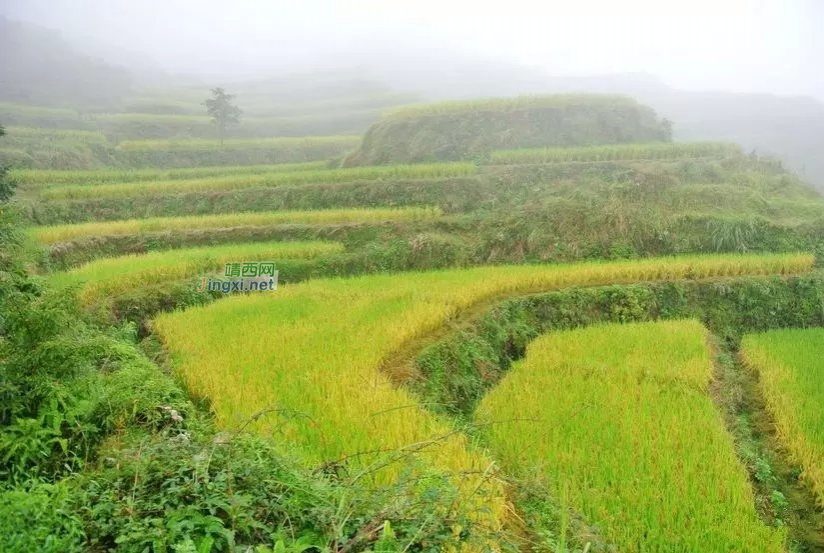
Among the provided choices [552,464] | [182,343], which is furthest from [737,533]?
[182,343]

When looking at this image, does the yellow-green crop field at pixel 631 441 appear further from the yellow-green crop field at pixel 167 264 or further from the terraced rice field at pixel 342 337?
the yellow-green crop field at pixel 167 264

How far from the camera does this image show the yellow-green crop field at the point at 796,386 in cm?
485

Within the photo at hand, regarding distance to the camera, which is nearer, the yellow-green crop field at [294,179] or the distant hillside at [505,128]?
the yellow-green crop field at [294,179]

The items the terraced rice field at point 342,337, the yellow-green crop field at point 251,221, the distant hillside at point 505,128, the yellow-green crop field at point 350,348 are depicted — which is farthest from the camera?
the distant hillside at point 505,128

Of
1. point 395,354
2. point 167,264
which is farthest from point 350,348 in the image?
point 167,264

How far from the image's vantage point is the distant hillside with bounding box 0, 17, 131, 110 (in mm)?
37950

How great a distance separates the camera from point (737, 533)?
3678 mm

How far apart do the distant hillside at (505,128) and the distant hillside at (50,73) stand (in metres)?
27.3

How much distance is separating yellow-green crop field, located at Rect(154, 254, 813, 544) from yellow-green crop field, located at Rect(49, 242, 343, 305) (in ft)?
3.92

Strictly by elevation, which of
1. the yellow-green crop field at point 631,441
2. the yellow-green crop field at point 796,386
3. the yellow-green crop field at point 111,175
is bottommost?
the yellow-green crop field at point 796,386

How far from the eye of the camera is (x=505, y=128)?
66.0 ft

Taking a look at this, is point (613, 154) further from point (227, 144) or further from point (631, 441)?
point (227, 144)

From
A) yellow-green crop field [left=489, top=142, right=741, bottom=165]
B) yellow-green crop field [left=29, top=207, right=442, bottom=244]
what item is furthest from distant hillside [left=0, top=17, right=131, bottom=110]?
yellow-green crop field [left=489, top=142, right=741, bottom=165]

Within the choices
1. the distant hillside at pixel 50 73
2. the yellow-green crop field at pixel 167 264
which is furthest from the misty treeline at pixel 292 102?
the yellow-green crop field at pixel 167 264
